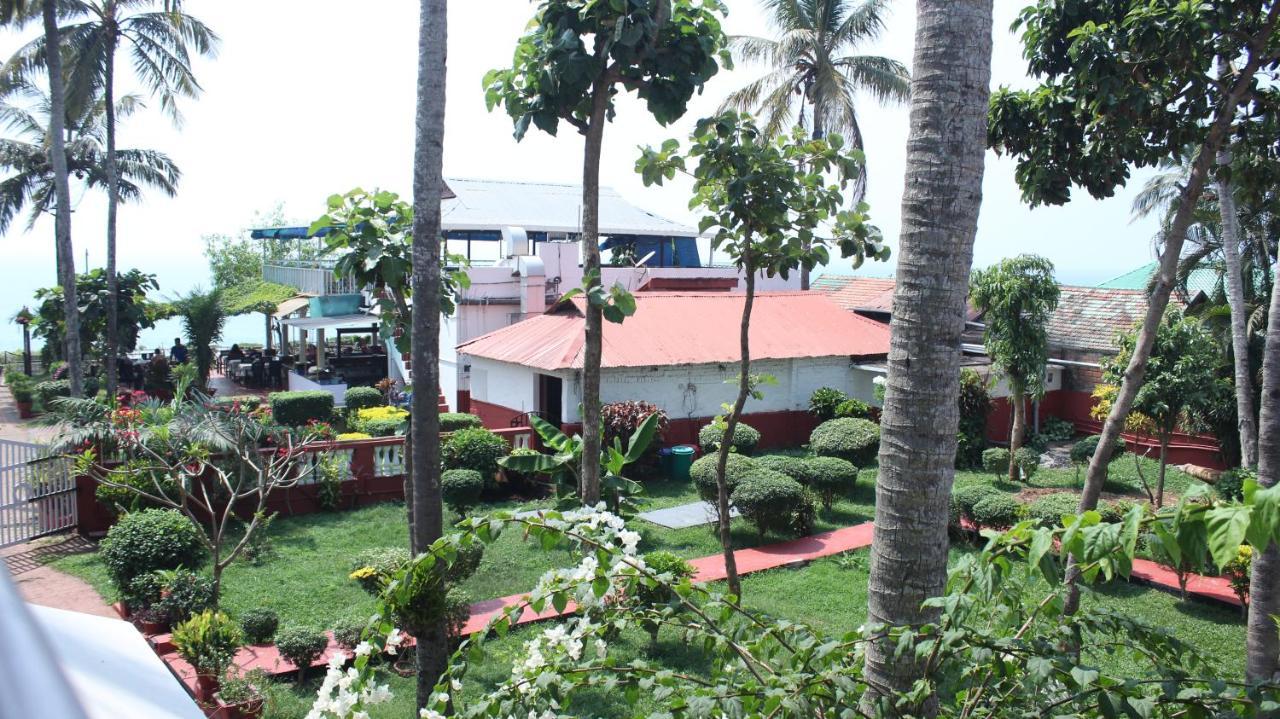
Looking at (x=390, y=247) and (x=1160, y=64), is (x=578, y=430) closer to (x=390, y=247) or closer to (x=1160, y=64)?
(x=390, y=247)

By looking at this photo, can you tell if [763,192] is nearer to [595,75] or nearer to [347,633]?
[595,75]

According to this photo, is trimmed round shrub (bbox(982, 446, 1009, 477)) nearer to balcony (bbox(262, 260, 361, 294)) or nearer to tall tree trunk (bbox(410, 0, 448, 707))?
tall tree trunk (bbox(410, 0, 448, 707))

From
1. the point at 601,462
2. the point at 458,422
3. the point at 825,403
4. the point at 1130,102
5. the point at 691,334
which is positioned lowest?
the point at 458,422

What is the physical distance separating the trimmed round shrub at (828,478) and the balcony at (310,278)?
17.4 metres

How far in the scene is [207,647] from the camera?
7848 millimetres

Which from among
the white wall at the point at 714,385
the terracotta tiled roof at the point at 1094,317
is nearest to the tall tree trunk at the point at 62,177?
the white wall at the point at 714,385

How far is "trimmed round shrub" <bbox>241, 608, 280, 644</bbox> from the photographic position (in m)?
9.18

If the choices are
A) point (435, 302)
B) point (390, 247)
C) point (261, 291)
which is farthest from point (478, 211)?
point (435, 302)

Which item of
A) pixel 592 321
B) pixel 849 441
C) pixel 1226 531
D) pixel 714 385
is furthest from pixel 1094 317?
pixel 1226 531

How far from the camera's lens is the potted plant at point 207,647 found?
7.73m

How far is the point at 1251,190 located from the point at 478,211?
2385 centimetres

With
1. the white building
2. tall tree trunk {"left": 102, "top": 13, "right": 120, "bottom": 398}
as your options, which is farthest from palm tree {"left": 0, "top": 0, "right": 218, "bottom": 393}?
the white building

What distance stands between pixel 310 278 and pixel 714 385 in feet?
60.3

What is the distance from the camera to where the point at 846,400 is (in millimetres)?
21312
